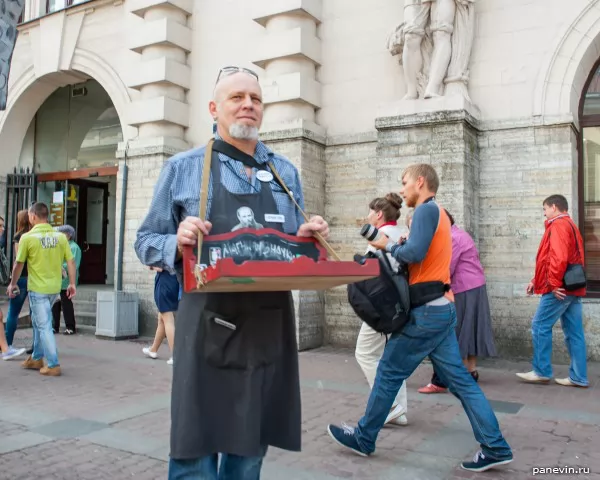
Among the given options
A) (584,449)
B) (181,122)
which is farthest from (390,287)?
(181,122)

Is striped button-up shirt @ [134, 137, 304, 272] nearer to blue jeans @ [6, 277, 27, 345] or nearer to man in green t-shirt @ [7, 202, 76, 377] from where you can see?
man in green t-shirt @ [7, 202, 76, 377]

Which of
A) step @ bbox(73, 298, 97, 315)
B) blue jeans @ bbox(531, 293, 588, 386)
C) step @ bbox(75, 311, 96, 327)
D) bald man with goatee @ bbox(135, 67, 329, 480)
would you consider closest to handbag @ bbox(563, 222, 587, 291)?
blue jeans @ bbox(531, 293, 588, 386)

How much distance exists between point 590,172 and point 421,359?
18.9 ft

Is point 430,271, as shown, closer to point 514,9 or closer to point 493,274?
point 493,274

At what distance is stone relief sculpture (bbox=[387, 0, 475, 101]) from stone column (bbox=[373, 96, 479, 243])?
33 cm

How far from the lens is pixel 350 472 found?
374 centimetres

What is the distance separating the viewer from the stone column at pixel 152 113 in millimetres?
10188

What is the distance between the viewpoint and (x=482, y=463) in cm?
373

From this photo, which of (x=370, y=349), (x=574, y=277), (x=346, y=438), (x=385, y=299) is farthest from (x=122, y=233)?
(x=385, y=299)

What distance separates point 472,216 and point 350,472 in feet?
16.0

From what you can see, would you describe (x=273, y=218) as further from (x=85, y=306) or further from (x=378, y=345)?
(x=85, y=306)

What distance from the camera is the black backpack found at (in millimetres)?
3865

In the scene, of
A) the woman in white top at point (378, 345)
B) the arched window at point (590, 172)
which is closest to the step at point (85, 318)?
the woman in white top at point (378, 345)
